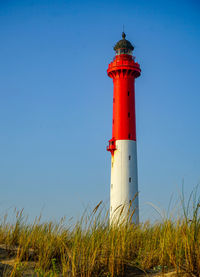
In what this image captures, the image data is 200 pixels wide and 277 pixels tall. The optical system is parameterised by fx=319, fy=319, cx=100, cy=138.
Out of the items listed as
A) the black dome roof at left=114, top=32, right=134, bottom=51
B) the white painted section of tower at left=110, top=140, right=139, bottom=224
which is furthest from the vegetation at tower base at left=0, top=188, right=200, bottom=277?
the black dome roof at left=114, top=32, right=134, bottom=51

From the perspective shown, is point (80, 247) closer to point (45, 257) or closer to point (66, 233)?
point (45, 257)

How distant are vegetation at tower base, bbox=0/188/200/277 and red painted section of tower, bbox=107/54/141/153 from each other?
16347mm

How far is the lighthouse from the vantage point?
861 inches

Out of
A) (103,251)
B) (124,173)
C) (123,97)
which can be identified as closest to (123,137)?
(124,173)

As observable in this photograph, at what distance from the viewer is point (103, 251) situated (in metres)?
4.78

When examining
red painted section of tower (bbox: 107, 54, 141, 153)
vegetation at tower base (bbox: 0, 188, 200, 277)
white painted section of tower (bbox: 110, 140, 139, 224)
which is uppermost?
red painted section of tower (bbox: 107, 54, 141, 153)

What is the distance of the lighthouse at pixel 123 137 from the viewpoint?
71.7 ft

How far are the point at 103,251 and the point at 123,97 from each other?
1916cm

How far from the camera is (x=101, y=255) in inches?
184

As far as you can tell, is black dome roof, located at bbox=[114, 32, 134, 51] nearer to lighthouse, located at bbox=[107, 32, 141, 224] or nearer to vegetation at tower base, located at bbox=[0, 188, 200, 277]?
lighthouse, located at bbox=[107, 32, 141, 224]

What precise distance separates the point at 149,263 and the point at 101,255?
839 millimetres

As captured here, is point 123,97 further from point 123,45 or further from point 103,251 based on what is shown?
point 103,251

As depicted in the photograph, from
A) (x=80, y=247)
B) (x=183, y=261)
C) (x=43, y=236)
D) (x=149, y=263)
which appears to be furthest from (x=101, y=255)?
(x=43, y=236)

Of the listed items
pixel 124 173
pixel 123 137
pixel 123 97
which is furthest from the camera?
pixel 123 97
